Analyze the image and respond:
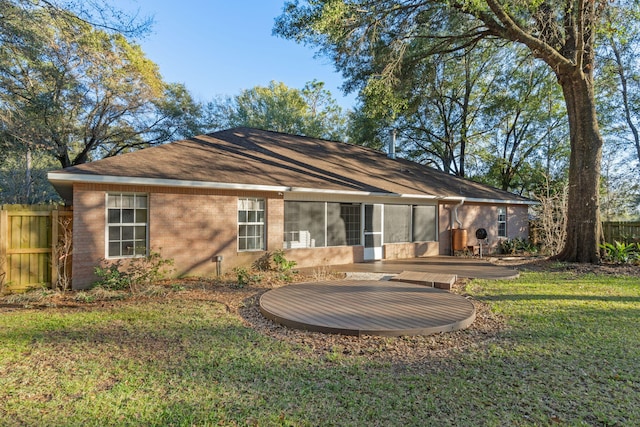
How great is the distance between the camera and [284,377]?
12.0 ft

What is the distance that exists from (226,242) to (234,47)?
15.1m

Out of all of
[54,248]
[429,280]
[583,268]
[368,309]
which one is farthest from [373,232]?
[54,248]

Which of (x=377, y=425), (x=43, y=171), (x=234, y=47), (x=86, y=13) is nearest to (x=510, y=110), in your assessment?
(x=234, y=47)

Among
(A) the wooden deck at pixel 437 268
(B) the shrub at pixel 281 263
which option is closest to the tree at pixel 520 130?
(A) the wooden deck at pixel 437 268

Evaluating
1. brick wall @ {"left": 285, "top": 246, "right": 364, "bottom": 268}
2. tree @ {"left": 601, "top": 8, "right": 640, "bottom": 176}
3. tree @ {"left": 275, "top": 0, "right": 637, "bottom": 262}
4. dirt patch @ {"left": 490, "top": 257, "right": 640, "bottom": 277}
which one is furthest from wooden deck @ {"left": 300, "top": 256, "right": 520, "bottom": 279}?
tree @ {"left": 601, "top": 8, "right": 640, "bottom": 176}

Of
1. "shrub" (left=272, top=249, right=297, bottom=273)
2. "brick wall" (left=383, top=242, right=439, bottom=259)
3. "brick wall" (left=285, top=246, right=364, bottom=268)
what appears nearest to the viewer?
"shrub" (left=272, top=249, right=297, bottom=273)

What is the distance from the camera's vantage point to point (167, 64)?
72.3 feet

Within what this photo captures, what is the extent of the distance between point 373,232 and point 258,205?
4.62 metres

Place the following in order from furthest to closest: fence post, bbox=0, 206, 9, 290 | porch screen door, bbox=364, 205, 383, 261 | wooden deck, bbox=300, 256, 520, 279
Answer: porch screen door, bbox=364, 205, 383, 261, wooden deck, bbox=300, 256, 520, 279, fence post, bbox=0, 206, 9, 290

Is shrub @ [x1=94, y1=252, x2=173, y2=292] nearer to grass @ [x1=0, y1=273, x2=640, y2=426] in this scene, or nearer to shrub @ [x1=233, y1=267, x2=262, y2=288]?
shrub @ [x1=233, y1=267, x2=262, y2=288]

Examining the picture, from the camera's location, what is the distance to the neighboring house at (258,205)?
829 centimetres

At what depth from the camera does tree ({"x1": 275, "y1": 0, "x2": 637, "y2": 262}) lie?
10.8 metres

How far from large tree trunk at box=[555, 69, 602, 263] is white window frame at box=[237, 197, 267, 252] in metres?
9.97

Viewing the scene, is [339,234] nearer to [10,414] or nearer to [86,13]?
[86,13]
